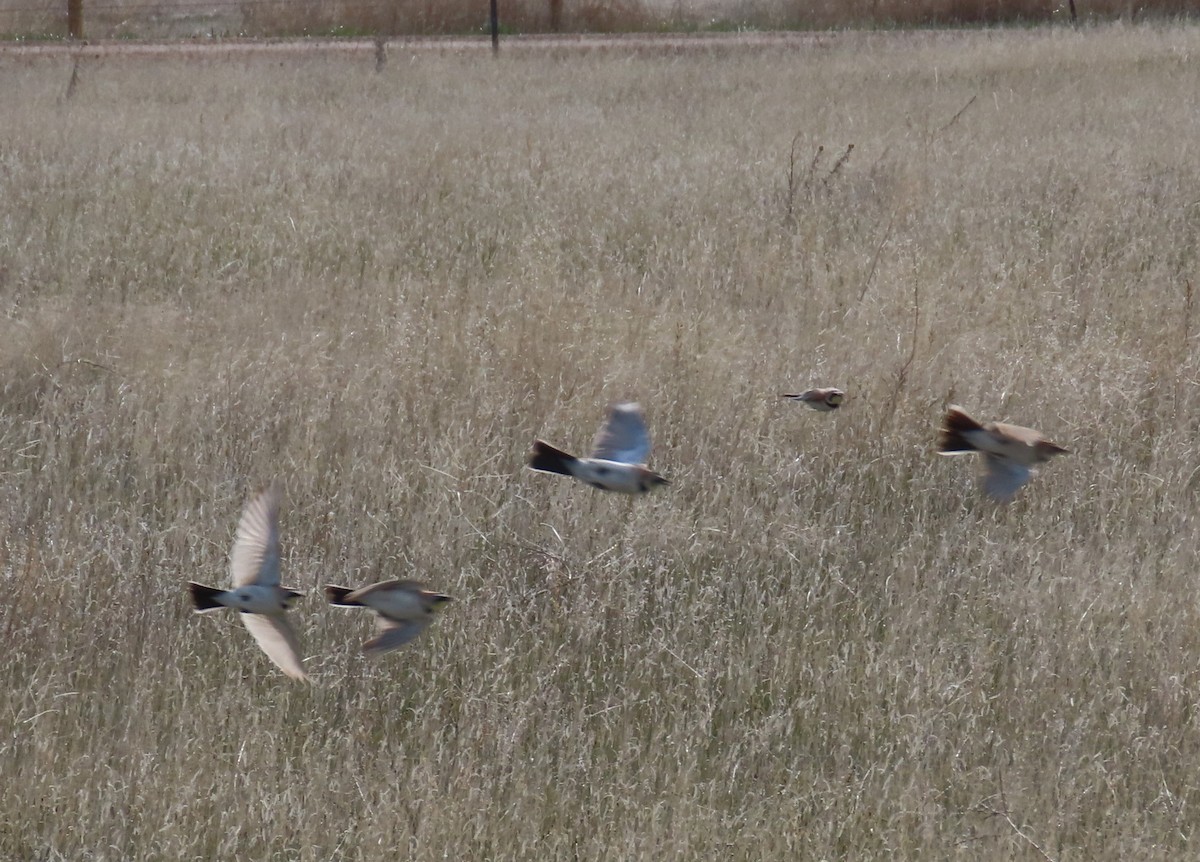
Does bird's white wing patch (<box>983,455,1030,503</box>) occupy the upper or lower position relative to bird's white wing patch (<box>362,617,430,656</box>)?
upper

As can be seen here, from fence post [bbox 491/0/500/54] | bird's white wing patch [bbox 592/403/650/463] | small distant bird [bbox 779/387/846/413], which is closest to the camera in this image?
bird's white wing patch [bbox 592/403/650/463]

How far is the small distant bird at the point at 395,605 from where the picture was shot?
242cm

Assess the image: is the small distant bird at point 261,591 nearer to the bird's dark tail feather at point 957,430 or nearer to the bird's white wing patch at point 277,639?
the bird's white wing patch at point 277,639

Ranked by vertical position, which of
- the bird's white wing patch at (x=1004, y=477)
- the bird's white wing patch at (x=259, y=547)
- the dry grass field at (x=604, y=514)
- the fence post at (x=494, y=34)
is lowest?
the dry grass field at (x=604, y=514)

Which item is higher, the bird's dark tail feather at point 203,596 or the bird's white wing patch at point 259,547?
the bird's white wing patch at point 259,547

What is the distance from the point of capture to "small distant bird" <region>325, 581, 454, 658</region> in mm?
2418

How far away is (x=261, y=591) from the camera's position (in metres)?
2.43

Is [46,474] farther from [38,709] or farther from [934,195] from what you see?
[934,195]

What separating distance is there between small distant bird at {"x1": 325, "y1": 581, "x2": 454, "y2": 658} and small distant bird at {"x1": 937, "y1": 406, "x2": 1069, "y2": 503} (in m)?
1.25

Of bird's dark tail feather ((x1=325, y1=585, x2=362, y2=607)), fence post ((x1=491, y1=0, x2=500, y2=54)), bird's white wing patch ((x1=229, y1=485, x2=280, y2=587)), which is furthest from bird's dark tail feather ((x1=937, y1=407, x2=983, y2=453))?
fence post ((x1=491, y1=0, x2=500, y2=54))

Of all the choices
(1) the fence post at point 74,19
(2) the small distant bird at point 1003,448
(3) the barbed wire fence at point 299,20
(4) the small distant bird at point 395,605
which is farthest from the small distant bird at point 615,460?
(1) the fence post at point 74,19

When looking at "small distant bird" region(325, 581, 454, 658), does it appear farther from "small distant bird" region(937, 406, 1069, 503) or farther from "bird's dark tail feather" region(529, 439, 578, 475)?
"small distant bird" region(937, 406, 1069, 503)

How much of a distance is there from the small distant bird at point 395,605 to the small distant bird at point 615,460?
317mm

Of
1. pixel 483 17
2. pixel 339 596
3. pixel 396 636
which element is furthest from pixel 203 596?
pixel 483 17
